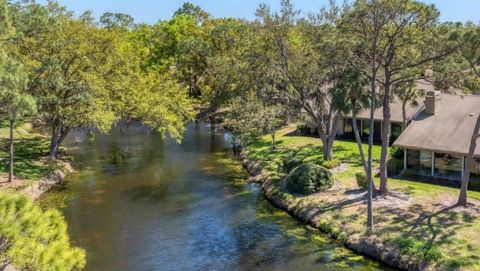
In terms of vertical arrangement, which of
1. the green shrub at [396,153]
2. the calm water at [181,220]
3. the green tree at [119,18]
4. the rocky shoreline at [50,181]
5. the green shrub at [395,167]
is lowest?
the calm water at [181,220]

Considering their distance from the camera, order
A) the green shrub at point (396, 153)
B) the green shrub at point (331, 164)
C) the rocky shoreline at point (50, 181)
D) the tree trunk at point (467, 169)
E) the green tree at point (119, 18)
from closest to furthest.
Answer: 1. the tree trunk at point (467, 169)
2. the rocky shoreline at point (50, 181)
3. the green shrub at point (331, 164)
4. the green shrub at point (396, 153)
5. the green tree at point (119, 18)

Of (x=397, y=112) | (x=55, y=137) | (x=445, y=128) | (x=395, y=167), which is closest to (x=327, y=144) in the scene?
(x=395, y=167)

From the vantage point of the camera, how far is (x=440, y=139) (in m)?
38.0

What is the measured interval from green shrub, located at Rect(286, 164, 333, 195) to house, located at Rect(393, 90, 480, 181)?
7.07 meters

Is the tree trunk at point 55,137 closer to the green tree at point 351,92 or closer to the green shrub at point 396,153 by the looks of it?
the green tree at point 351,92

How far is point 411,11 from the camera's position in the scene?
94.6 feet

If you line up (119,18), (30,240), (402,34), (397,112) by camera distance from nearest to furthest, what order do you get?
(30,240), (402,34), (397,112), (119,18)

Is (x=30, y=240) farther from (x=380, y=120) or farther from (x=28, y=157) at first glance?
(x=380, y=120)

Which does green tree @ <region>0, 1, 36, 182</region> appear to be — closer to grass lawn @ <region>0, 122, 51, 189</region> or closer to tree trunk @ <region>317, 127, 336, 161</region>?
grass lawn @ <region>0, 122, 51, 189</region>

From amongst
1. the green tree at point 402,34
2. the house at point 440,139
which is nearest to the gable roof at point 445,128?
the house at point 440,139

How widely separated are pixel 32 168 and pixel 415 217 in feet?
98.4

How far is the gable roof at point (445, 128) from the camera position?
3703 centimetres

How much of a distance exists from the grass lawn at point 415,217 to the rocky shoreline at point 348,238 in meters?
0.34

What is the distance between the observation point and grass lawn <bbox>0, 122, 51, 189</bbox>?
39969 mm
